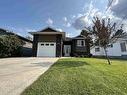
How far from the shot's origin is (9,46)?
20.5 meters

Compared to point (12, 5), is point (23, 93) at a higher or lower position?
lower

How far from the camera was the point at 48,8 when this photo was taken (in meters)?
17.3

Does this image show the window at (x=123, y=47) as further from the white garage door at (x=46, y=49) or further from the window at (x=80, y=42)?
the white garage door at (x=46, y=49)

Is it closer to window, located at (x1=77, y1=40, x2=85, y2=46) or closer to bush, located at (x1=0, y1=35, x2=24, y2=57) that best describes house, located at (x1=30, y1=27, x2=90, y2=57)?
bush, located at (x1=0, y1=35, x2=24, y2=57)

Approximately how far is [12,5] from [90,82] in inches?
562

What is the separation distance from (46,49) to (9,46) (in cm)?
553

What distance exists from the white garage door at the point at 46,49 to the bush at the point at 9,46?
3.63m

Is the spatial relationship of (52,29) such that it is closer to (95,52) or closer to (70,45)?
(70,45)

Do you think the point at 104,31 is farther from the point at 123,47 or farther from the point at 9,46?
the point at 123,47

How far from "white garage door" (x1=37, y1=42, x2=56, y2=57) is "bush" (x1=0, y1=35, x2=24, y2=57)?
143 inches

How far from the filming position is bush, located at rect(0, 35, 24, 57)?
769 inches

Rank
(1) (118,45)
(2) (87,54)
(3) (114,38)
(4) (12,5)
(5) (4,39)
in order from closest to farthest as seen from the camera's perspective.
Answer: (3) (114,38)
(4) (12,5)
(5) (4,39)
(2) (87,54)
(1) (118,45)

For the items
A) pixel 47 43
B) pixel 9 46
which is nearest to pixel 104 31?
pixel 47 43

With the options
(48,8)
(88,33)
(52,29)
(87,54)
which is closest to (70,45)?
(87,54)
